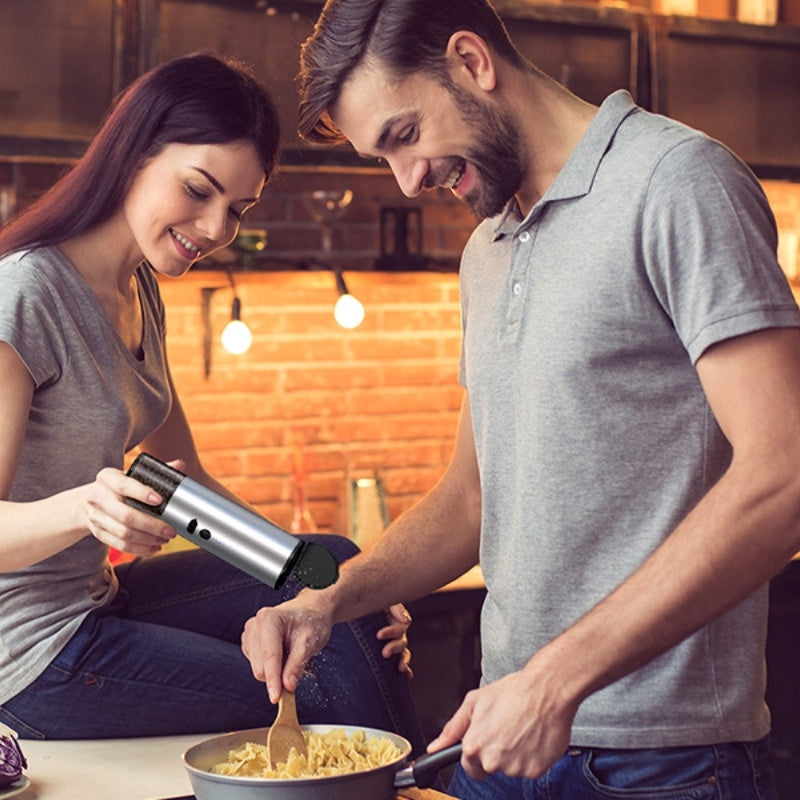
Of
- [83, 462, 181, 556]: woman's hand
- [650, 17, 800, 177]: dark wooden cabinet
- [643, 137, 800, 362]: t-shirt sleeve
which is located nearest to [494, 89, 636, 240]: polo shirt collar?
[643, 137, 800, 362]: t-shirt sleeve

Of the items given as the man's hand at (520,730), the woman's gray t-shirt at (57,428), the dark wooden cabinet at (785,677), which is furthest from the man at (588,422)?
the dark wooden cabinet at (785,677)

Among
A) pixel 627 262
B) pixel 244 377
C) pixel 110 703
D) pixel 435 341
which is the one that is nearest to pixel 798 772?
pixel 435 341

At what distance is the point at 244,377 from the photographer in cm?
395

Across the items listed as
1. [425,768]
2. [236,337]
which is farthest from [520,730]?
[236,337]

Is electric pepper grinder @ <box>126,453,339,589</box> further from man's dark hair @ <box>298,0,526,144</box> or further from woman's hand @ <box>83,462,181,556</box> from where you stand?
man's dark hair @ <box>298,0,526,144</box>

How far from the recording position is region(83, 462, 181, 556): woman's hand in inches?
61.3

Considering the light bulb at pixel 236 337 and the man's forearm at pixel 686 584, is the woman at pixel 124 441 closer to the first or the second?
the man's forearm at pixel 686 584

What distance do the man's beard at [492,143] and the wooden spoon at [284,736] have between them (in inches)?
26.6

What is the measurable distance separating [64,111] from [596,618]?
2.21 metres

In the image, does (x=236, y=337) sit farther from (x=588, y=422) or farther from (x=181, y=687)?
(x=588, y=422)

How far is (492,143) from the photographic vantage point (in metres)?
1.74

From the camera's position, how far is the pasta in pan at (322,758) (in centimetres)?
156

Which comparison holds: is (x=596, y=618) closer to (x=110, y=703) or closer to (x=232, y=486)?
(x=110, y=703)

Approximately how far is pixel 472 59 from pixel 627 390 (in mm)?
466
